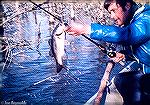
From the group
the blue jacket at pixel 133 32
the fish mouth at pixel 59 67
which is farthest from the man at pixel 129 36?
the fish mouth at pixel 59 67

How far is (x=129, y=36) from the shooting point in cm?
308

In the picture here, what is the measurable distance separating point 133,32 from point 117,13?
412 millimetres

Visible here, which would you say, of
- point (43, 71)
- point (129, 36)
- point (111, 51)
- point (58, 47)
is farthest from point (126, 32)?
point (43, 71)

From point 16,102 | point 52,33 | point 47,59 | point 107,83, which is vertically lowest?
point 16,102

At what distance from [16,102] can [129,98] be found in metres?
1.34

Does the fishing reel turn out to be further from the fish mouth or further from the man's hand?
the fish mouth

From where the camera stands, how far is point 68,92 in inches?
146

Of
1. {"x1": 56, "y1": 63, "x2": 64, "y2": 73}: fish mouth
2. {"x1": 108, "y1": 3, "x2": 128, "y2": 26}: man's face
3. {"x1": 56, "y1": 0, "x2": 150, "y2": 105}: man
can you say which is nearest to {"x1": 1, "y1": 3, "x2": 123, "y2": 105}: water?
{"x1": 56, "y1": 63, "x2": 64, "y2": 73}: fish mouth

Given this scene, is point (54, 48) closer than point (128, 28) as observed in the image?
No

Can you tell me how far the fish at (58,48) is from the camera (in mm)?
3564

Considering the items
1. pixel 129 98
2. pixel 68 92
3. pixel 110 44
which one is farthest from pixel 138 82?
pixel 68 92

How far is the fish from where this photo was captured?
356 centimetres

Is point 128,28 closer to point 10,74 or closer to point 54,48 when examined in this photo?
point 54,48

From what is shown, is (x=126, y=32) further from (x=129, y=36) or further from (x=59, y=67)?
(x=59, y=67)
